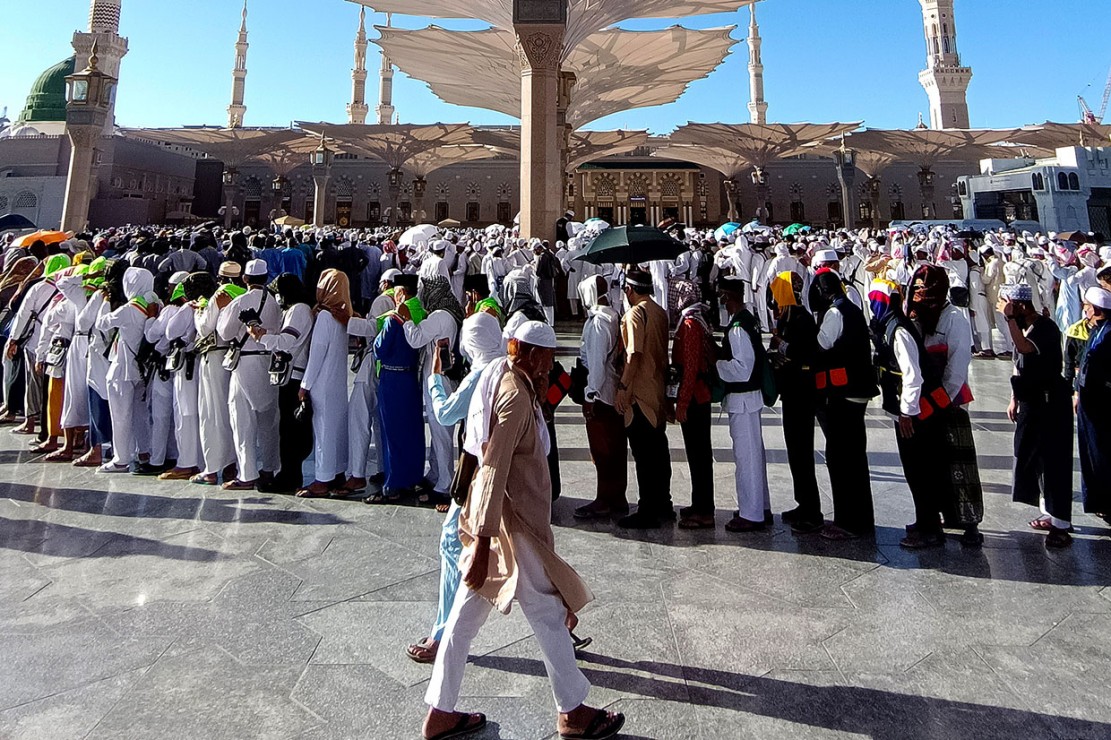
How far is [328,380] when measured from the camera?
394 cm

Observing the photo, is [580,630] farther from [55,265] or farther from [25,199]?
[25,199]

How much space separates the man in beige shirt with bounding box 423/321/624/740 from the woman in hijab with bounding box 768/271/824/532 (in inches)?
79.0

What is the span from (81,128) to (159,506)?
23952 millimetres

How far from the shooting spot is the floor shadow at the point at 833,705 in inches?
72.0

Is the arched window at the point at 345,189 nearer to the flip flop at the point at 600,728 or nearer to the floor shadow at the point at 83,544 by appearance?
the floor shadow at the point at 83,544

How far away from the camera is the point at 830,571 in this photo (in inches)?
114

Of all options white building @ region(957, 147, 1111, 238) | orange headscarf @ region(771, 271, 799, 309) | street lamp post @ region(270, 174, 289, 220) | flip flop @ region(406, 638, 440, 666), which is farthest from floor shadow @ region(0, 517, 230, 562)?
white building @ region(957, 147, 1111, 238)

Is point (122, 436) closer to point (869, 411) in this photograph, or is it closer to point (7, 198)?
point (869, 411)

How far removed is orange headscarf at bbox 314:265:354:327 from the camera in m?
3.87

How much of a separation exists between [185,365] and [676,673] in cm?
386

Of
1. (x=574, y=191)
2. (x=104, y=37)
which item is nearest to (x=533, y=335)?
(x=574, y=191)

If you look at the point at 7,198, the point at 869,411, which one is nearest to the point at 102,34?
the point at 7,198

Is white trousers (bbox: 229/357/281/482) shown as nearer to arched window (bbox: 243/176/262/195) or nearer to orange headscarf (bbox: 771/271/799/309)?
orange headscarf (bbox: 771/271/799/309)

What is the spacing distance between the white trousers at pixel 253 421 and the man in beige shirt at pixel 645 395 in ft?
7.89
